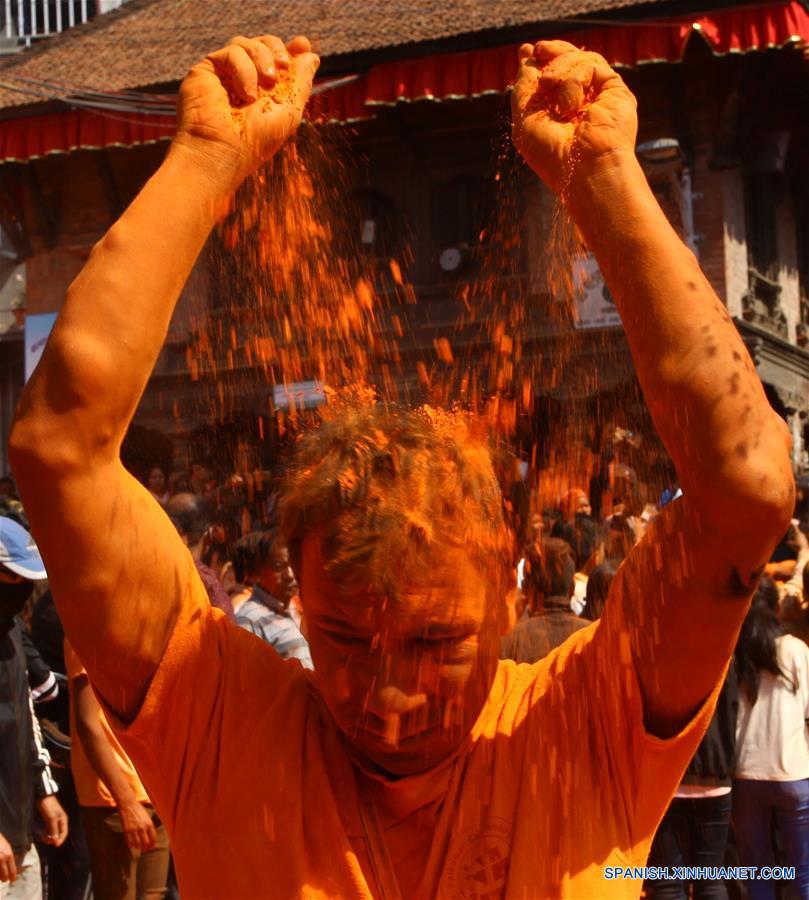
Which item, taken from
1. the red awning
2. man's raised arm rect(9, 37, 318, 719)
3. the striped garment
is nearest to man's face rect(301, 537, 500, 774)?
man's raised arm rect(9, 37, 318, 719)

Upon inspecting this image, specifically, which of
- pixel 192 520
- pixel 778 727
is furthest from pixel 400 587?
pixel 778 727

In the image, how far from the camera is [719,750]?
550 centimetres

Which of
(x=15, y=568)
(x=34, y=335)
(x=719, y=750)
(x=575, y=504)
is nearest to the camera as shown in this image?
(x=15, y=568)

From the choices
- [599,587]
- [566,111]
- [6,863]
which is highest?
[566,111]

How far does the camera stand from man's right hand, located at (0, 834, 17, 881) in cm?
443

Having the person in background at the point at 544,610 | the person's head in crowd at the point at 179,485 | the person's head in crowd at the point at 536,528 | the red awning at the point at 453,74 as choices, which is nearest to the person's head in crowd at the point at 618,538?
the person's head in crowd at the point at 536,528

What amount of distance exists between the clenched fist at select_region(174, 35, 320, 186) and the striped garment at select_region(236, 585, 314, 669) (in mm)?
3861

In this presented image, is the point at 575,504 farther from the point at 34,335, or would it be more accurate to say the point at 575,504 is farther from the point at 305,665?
the point at 34,335

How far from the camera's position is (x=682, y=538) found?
1.56 meters

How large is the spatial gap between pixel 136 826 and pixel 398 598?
11.7 ft

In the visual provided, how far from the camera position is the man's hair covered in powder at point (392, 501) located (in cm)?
166

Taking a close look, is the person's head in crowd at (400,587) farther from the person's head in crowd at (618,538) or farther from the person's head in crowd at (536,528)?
the person's head in crowd at (618,538)

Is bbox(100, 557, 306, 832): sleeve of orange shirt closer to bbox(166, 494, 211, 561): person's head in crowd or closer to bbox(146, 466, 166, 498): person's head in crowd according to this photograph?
bbox(166, 494, 211, 561): person's head in crowd

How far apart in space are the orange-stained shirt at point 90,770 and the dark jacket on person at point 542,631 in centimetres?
156
